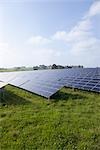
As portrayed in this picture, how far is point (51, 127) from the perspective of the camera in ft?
28.6

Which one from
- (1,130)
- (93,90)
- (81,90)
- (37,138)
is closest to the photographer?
(37,138)

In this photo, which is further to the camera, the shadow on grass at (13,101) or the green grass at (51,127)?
the shadow on grass at (13,101)

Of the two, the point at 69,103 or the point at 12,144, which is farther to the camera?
the point at 69,103

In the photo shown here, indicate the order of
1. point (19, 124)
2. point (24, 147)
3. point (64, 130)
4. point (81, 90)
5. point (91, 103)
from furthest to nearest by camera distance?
point (81, 90)
point (91, 103)
point (19, 124)
point (64, 130)
point (24, 147)

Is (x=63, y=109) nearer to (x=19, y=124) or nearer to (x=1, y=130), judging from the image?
(x=19, y=124)

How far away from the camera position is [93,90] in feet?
51.5

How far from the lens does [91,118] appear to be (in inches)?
380

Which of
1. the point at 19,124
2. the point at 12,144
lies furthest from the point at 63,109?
the point at 12,144

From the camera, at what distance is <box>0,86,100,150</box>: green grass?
7242 millimetres

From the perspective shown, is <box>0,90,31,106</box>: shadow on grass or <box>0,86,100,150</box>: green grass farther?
<box>0,90,31,106</box>: shadow on grass

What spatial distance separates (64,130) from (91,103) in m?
4.81

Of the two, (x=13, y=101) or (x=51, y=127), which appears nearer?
(x=51, y=127)

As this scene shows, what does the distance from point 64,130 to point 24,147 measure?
1755 mm

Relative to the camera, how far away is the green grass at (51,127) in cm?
724
